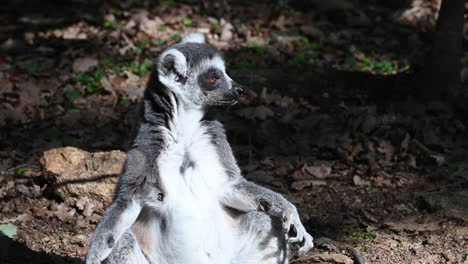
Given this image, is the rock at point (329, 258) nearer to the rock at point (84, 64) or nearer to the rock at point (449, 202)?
the rock at point (449, 202)

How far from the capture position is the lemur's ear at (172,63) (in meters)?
4.56

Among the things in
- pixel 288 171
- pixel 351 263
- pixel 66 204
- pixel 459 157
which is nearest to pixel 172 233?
pixel 351 263

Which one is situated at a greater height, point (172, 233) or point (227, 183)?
point (227, 183)

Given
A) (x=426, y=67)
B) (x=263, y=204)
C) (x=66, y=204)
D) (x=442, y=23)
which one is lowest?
(x=66, y=204)

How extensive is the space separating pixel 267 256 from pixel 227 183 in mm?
582

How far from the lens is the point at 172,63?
15.0ft

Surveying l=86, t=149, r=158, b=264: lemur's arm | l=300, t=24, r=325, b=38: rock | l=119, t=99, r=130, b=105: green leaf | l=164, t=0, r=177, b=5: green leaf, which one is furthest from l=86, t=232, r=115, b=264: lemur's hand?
l=164, t=0, r=177, b=5: green leaf

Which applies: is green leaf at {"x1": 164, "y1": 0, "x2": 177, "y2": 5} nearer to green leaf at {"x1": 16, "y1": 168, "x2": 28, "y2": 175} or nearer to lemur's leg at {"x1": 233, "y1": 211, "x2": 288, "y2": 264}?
green leaf at {"x1": 16, "y1": 168, "x2": 28, "y2": 175}

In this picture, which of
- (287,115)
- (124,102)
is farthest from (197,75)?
(124,102)

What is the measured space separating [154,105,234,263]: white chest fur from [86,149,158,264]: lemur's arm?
0.14 metres

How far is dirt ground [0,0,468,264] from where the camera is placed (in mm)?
5680

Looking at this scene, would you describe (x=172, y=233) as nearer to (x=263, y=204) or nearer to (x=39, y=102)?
(x=263, y=204)

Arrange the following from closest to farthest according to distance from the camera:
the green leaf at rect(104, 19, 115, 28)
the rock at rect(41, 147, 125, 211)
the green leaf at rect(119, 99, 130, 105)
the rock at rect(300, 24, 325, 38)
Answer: the rock at rect(41, 147, 125, 211) < the green leaf at rect(119, 99, 130, 105) < the rock at rect(300, 24, 325, 38) < the green leaf at rect(104, 19, 115, 28)

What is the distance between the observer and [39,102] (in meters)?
8.09
